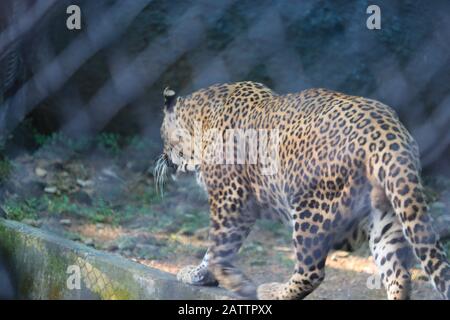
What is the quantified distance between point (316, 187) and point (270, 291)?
0.58m

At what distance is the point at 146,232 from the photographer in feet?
21.1

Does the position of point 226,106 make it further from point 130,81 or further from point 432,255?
point 130,81

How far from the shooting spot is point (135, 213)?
22.1 ft

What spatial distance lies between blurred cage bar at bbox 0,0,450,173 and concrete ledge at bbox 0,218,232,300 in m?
1.71

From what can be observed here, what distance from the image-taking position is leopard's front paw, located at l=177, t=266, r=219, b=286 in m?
4.19

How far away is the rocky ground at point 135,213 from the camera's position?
19.4ft

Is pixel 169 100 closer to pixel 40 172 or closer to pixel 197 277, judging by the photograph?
pixel 197 277

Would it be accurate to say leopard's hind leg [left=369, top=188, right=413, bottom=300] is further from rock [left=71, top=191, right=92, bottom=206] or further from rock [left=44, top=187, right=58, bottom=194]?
rock [left=44, top=187, right=58, bottom=194]

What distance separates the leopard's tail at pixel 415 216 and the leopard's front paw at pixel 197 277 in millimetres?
1057

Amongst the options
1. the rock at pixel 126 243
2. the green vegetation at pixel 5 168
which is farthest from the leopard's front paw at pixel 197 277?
the green vegetation at pixel 5 168

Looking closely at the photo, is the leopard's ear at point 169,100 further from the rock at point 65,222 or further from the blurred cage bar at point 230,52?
the rock at point 65,222

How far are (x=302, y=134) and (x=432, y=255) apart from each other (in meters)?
0.80

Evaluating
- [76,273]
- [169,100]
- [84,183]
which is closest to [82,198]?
[84,183]
